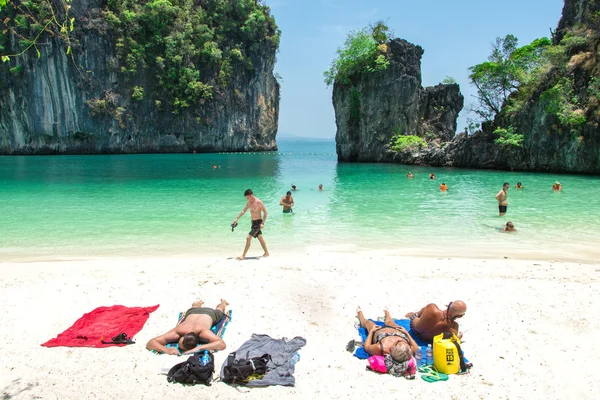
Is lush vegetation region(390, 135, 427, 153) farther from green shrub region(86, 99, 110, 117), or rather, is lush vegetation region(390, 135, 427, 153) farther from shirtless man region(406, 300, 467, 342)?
green shrub region(86, 99, 110, 117)

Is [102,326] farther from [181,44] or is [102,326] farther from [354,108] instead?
[181,44]

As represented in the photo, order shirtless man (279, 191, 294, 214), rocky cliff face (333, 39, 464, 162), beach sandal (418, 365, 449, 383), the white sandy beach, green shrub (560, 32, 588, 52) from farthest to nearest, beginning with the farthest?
rocky cliff face (333, 39, 464, 162) < green shrub (560, 32, 588, 52) < shirtless man (279, 191, 294, 214) < beach sandal (418, 365, 449, 383) < the white sandy beach

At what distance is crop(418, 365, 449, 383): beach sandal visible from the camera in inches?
169

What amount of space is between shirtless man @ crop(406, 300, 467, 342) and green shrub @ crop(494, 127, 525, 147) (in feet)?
98.8

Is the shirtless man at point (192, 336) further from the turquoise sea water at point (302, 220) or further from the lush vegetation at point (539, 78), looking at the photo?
the lush vegetation at point (539, 78)

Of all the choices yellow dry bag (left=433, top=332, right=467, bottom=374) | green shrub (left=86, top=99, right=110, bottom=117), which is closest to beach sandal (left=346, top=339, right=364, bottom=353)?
yellow dry bag (left=433, top=332, right=467, bottom=374)

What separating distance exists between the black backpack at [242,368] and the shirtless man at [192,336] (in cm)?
47

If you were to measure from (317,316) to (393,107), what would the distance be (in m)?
37.7

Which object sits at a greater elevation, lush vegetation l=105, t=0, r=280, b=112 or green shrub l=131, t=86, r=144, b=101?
lush vegetation l=105, t=0, r=280, b=112

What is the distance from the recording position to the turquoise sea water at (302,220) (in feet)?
33.0

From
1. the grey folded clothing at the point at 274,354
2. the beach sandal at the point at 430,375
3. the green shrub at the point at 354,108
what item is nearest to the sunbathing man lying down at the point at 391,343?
the beach sandal at the point at 430,375

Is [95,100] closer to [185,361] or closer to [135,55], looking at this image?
[135,55]

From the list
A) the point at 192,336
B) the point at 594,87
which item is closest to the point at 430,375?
the point at 192,336

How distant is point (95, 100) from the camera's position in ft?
175
